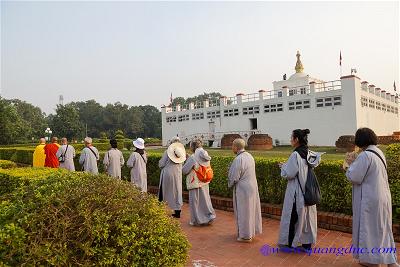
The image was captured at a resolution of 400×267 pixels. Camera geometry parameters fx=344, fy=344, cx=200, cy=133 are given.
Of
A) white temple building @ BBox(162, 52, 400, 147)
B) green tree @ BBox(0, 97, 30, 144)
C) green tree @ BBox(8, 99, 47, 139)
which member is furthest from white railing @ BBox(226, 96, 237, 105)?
green tree @ BBox(8, 99, 47, 139)

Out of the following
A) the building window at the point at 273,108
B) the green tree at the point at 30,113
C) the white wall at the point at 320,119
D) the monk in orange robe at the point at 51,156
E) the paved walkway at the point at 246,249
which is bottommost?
the paved walkway at the point at 246,249

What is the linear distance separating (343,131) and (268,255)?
24.4 metres

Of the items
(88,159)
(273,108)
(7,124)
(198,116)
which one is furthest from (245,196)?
(7,124)

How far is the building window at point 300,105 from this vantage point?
28922 mm

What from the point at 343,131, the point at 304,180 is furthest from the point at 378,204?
the point at 343,131

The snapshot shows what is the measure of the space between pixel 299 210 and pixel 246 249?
3.01 ft

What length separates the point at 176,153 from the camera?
708 cm

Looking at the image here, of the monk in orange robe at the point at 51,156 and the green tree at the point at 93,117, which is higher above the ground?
the green tree at the point at 93,117

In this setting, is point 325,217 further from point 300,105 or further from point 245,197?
point 300,105

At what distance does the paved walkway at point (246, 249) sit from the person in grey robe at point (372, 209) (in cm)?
39

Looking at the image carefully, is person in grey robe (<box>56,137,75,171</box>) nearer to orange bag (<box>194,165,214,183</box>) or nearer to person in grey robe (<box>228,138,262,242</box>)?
orange bag (<box>194,165,214,183</box>)

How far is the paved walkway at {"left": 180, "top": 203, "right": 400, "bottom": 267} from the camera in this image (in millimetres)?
4234

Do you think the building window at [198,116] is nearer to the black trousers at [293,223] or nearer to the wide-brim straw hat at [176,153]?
the wide-brim straw hat at [176,153]

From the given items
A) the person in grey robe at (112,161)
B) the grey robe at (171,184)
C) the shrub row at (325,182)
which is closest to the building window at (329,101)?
the shrub row at (325,182)
